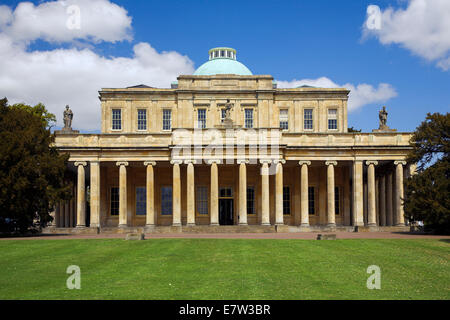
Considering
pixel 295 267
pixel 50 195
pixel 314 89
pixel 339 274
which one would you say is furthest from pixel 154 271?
pixel 314 89

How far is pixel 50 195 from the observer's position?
1591 inches

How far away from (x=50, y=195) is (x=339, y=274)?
2688cm

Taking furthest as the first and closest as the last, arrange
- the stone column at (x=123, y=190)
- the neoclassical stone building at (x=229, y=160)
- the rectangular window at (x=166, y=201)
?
the rectangular window at (x=166, y=201) < the stone column at (x=123, y=190) < the neoclassical stone building at (x=229, y=160)

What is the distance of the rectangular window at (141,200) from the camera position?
5575cm

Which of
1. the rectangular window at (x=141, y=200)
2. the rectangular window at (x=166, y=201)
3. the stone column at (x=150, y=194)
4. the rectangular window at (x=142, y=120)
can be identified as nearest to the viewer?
the stone column at (x=150, y=194)

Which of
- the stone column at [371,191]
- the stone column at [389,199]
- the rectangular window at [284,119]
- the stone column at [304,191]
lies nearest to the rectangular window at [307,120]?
the rectangular window at [284,119]

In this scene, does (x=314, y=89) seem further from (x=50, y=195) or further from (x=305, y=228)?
(x=50, y=195)

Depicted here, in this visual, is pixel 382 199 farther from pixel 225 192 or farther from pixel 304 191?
pixel 225 192

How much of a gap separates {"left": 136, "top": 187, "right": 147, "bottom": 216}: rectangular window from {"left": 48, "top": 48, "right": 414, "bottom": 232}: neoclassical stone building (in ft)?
0.35

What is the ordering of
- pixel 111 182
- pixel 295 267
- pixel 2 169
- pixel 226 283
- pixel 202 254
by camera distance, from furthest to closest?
pixel 111 182, pixel 2 169, pixel 202 254, pixel 295 267, pixel 226 283

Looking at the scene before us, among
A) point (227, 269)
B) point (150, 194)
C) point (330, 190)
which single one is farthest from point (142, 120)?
point (227, 269)

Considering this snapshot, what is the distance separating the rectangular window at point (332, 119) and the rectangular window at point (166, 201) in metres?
19.1

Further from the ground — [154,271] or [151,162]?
[151,162]

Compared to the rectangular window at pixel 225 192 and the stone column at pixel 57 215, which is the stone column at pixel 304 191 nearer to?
the rectangular window at pixel 225 192
